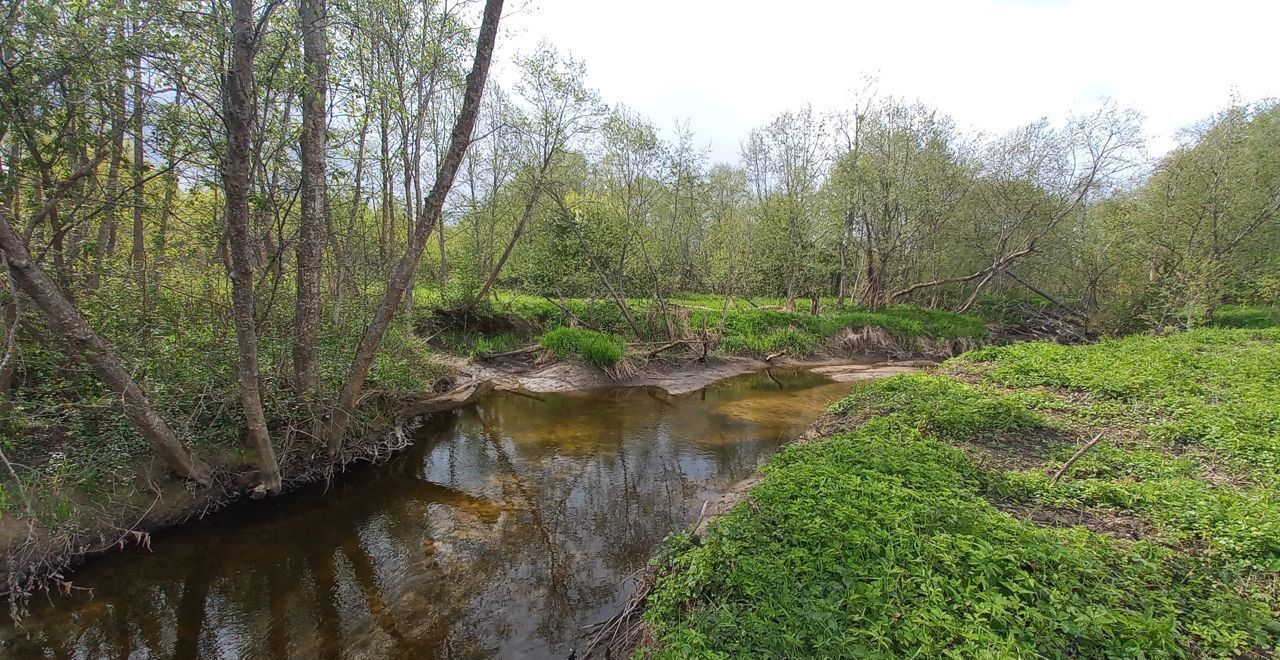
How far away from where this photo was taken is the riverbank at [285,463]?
504 centimetres

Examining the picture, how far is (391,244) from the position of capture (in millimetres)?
11672

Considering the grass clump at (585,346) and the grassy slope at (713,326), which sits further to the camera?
the grassy slope at (713,326)

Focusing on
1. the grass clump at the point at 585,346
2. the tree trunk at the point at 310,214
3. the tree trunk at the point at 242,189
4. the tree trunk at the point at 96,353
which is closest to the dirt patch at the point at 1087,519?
the tree trunk at the point at 242,189

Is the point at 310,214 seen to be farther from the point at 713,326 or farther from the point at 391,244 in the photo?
the point at 713,326

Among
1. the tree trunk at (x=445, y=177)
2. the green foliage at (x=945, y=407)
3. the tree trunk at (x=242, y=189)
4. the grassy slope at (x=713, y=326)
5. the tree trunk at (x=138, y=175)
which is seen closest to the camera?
the tree trunk at (x=242, y=189)

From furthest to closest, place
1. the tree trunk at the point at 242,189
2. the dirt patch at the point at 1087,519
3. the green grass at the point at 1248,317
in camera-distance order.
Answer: the green grass at the point at 1248,317
the tree trunk at the point at 242,189
the dirt patch at the point at 1087,519

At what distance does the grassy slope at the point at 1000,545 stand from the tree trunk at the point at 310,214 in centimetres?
627

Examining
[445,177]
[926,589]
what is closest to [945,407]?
[926,589]

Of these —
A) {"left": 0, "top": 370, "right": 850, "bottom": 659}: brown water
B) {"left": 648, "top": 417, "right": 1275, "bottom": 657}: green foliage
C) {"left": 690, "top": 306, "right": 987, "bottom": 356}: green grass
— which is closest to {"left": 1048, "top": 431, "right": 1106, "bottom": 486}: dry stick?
{"left": 648, "top": 417, "right": 1275, "bottom": 657}: green foliage

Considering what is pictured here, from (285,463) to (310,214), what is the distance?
382cm

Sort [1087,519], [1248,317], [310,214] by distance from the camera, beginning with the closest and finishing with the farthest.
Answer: [1087,519] → [310,214] → [1248,317]

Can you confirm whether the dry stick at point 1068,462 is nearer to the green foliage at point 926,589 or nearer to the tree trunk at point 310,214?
the green foliage at point 926,589

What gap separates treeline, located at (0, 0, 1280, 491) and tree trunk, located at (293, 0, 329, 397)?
4 cm

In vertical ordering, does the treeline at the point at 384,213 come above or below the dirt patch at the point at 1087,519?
above
